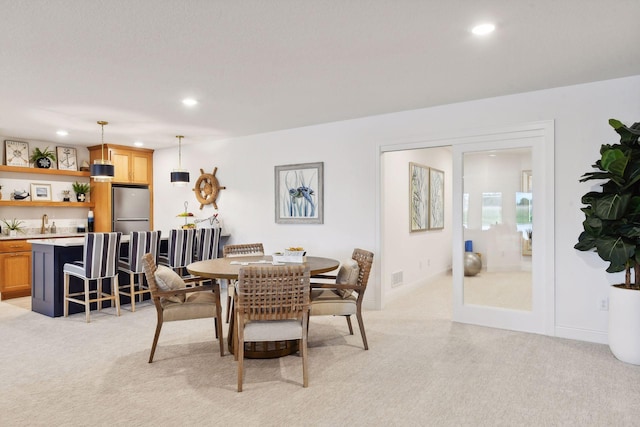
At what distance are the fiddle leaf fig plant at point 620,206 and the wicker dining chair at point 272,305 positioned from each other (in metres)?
2.49

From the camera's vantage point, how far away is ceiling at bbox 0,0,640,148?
97.4 inches

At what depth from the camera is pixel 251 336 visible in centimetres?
291

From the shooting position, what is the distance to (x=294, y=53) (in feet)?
10.3

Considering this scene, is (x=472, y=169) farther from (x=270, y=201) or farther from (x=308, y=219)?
(x=270, y=201)

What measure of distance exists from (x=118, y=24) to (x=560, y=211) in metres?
4.04

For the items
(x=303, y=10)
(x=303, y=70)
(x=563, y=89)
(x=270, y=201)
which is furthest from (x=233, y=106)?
(x=563, y=89)

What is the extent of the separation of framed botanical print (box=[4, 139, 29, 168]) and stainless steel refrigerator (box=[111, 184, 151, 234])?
1348 millimetres

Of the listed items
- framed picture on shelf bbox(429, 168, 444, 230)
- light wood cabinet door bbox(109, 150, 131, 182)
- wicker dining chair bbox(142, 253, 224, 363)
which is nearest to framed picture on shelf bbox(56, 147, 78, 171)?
light wood cabinet door bbox(109, 150, 131, 182)

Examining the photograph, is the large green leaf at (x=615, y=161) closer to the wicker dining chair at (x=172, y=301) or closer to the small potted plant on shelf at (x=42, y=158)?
the wicker dining chair at (x=172, y=301)

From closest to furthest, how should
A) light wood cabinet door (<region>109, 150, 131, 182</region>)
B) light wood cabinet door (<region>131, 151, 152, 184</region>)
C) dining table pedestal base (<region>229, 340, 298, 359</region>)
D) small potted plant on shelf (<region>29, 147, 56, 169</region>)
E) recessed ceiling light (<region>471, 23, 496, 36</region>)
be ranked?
recessed ceiling light (<region>471, 23, 496, 36</region>)
dining table pedestal base (<region>229, 340, 298, 359</region>)
small potted plant on shelf (<region>29, 147, 56, 169</region>)
light wood cabinet door (<region>109, 150, 131, 182</region>)
light wood cabinet door (<region>131, 151, 152, 184</region>)

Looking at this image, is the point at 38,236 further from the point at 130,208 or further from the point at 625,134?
the point at 625,134

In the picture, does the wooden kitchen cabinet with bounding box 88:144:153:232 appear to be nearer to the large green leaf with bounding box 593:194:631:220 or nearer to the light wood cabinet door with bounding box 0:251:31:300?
the light wood cabinet door with bounding box 0:251:31:300

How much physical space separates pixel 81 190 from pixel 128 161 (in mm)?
970

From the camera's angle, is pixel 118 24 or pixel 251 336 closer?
pixel 118 24
